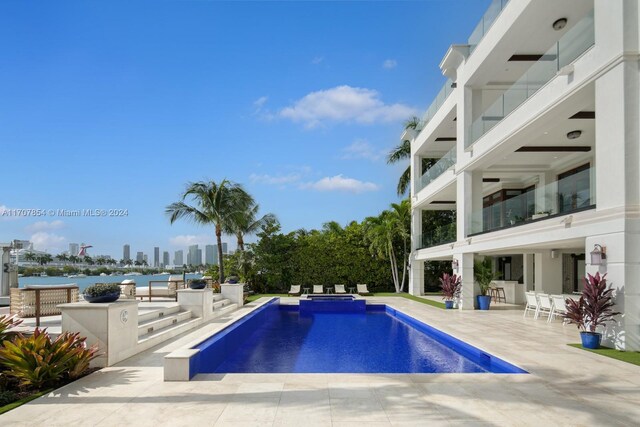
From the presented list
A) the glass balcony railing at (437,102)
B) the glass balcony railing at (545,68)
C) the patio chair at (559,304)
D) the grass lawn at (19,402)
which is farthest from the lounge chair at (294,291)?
the grass lawn at (19,402)

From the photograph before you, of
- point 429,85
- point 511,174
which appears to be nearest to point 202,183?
point 511,174

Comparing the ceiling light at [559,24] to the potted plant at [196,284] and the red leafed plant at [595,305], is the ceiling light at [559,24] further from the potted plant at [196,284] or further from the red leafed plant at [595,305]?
the potted plant at [196,284]

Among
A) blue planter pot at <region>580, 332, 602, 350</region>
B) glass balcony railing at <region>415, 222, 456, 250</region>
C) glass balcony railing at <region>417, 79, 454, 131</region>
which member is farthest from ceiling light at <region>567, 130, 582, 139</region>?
blue planter pot at <region>580, 332, 602, 350</region>

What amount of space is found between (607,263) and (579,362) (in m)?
2.41

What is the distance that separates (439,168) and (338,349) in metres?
12.6

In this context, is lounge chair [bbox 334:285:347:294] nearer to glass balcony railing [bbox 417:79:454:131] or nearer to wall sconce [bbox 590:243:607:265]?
glass balcony railing [bbox 417:79:454:131]

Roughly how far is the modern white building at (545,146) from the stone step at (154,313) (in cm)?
971

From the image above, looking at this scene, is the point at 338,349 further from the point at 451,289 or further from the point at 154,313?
the point at 451,289

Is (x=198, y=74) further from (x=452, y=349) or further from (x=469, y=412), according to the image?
(x=469, y=412)

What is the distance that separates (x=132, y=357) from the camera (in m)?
8.12

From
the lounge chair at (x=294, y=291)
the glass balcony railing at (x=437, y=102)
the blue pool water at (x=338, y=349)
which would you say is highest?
the glass balcony railing at (x=437, y=102)

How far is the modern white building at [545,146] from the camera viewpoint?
869 cm

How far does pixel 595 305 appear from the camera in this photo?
346 inches

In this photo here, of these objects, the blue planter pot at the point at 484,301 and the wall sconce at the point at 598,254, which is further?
the blue planter pot at the point at 484,301
